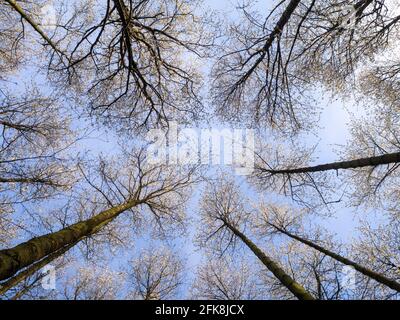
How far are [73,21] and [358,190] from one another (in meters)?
10.2

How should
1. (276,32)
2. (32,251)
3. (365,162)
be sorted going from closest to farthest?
(32,251)
(365,162)
(276,32)

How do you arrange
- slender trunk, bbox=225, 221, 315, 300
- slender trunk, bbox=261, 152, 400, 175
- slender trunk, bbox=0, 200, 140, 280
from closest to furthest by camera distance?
slender trunk, bbox=0, 200, 140, 280 → slender trunk, bbox=225, 221, 315, 300 → slender trunk, bbox=261, 152, 400, 175

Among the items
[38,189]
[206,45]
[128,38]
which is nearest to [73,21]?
[128,38]

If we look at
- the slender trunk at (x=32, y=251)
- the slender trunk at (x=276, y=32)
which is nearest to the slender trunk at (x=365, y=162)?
the slender trunk at (x=276, y=32)

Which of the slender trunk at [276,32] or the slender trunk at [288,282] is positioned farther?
the slender trunk at [276,32]

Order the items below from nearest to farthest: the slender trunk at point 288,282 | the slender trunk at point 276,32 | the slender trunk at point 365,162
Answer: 1. the slender trunk at point 288,282
2. the slender trunk at point 365,162
3. the slender trunk at point 276,32

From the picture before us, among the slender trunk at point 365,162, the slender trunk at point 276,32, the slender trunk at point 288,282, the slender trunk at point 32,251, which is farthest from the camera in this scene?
the slender trunk at point 276,32

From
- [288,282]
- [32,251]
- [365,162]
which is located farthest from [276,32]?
[32,251]

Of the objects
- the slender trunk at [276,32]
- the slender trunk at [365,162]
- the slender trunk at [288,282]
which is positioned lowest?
the slender trunk at [288,282]

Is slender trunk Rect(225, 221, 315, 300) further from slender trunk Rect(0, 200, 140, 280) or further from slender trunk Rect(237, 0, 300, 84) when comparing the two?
slender trunk Rect(237, 0, 300, 84)

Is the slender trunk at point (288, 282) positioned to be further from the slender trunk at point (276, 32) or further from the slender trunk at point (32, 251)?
the slender trunk at point (276, 32)

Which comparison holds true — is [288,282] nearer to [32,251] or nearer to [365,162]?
[365,162]

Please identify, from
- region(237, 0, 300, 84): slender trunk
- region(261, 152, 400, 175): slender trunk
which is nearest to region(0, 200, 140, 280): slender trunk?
region(237, 0, 300, 84): slender trunk

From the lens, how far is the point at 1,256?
10.8 ft
